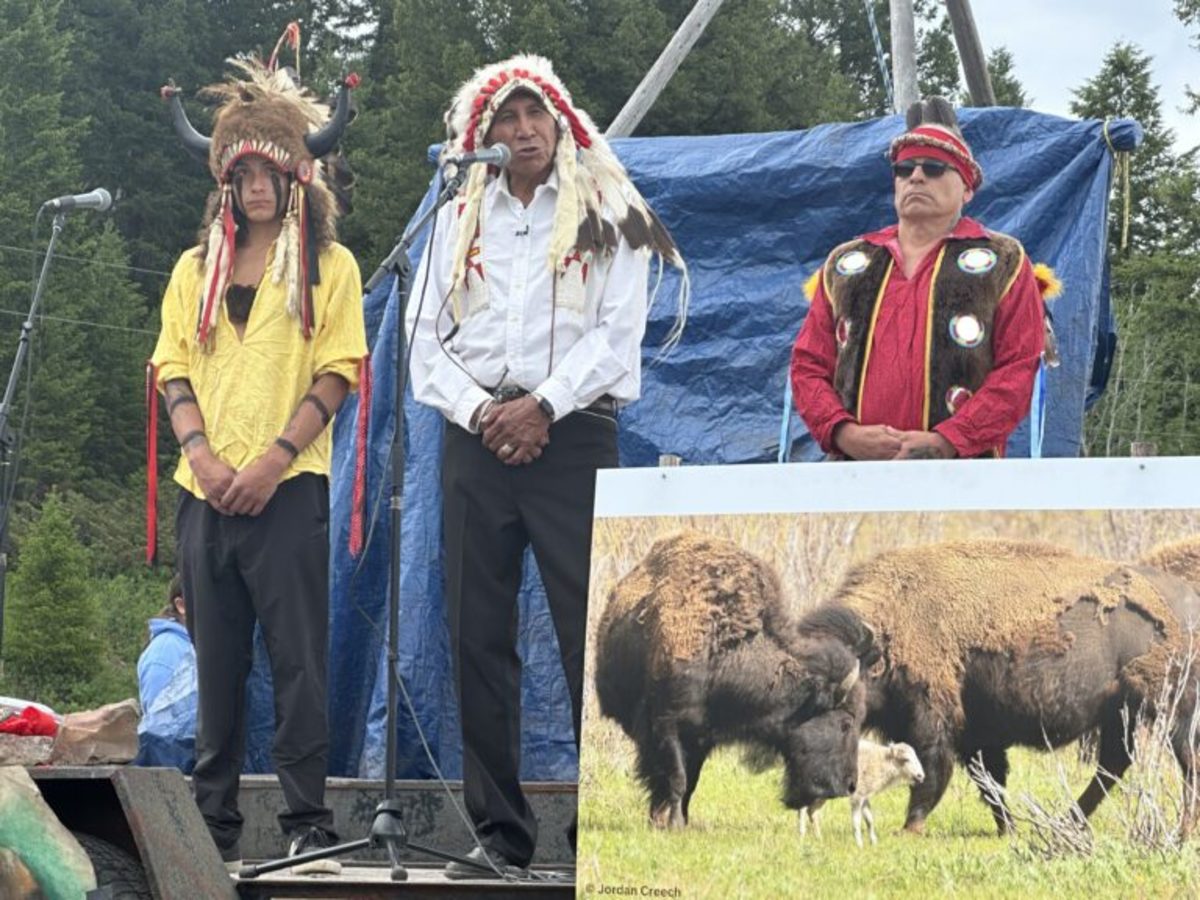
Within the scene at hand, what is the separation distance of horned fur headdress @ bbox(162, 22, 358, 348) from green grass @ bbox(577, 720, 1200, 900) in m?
1.90

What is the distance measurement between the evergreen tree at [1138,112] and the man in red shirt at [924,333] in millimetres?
29328

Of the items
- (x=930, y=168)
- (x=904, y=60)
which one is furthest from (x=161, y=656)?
(x=930, y=168)

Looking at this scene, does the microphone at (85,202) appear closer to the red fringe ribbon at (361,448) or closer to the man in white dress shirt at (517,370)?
the red fringe ribbon at (361,448)

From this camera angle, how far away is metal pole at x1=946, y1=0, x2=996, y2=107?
676 cm

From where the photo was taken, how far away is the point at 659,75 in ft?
23.0

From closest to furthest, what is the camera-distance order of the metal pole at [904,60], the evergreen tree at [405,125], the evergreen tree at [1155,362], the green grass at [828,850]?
the green grass at [828,850] → the metal pole at [904,60] → the evergreen tree at [405,125] → the evergreen tree at [1155,362]

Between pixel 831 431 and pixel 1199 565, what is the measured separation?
1419 millimetres

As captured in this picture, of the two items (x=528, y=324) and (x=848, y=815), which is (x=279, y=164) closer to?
(x=528, y=324)

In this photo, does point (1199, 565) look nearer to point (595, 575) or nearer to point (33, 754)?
point (595, 575)

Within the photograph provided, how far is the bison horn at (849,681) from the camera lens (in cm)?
315

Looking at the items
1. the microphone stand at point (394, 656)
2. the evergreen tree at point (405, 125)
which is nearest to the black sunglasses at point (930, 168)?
the microphone stand at point (394, 656)

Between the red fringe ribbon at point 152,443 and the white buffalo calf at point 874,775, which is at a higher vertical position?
the red fringe ribbon at point 152,443

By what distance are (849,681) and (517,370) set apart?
64.5 inches

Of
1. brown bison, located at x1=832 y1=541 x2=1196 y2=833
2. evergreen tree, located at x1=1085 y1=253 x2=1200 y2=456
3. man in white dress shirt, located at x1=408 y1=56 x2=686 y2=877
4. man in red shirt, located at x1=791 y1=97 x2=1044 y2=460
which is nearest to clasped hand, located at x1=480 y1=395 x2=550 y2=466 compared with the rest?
man in white dress shirt, located at x1=408 y1=56 x2=686 y2=877
